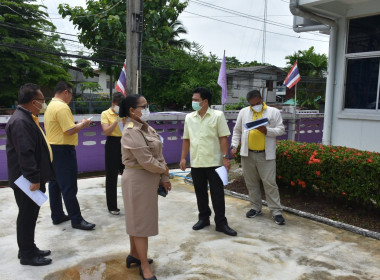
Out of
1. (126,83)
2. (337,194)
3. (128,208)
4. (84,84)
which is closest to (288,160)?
(337,194)

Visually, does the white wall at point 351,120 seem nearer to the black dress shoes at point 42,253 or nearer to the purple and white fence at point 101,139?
the purple and white fence at point 101,139

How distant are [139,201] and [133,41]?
16.2 ft

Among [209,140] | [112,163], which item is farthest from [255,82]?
[209,140]

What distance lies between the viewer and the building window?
19.3 feet

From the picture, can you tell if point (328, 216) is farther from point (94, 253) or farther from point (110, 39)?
point (110, 39)

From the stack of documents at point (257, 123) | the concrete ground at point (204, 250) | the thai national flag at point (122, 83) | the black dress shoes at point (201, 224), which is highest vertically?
the thai national flag at point (122, 83)

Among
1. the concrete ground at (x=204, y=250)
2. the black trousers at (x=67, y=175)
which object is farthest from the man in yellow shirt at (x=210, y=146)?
the black trousers at (x=67, y=175)

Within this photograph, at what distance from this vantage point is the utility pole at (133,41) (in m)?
7.04

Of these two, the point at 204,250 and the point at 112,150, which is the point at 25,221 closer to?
the point at 112,150

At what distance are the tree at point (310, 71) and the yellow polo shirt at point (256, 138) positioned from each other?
25541 mm

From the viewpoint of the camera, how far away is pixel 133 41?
707cm

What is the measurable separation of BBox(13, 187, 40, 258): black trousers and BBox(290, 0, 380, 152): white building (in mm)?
5170

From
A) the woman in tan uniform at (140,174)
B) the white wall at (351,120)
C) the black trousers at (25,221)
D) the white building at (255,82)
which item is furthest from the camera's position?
the white building at (255,82)

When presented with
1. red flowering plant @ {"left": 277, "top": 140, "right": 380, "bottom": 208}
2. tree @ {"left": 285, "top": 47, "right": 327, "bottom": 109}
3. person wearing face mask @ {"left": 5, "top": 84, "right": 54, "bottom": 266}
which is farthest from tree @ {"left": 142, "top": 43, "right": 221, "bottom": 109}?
person wearing face mask @ {"left": 5, "top": 84, "right": 54, "bottom": 266}
